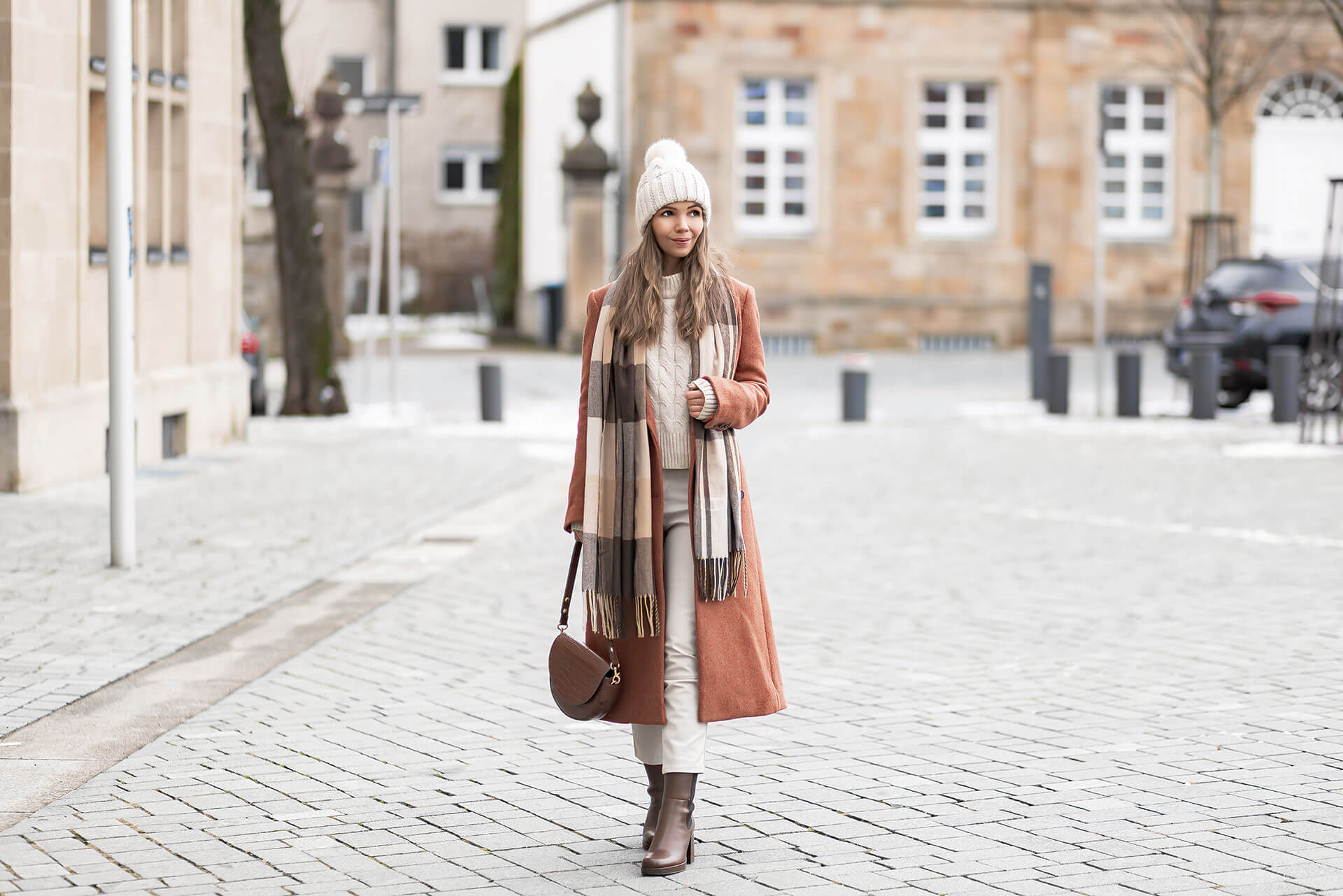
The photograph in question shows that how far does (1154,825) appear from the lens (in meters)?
5.03

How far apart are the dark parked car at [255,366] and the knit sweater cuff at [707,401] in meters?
15.2

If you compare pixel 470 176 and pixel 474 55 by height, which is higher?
pixel 474 55

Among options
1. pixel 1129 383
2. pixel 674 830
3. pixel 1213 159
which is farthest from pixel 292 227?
pixel 1213 159

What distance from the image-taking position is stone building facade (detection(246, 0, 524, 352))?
47.1 metres

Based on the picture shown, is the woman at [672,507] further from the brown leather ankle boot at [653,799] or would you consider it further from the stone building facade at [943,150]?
the stone building facade at [943,150]

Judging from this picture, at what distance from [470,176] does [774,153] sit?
17.6 m

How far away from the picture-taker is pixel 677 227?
15.6 feet

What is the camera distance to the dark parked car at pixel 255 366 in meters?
19.5

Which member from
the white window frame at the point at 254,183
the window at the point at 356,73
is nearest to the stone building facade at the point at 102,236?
the white window frame at the point at 254,183

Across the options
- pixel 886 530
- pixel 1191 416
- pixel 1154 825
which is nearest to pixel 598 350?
pixel 1154 825

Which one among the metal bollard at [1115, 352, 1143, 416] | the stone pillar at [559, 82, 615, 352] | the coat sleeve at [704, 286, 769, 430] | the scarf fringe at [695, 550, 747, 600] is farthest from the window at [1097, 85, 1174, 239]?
Result: the scarf fringe at [695, 550, 747, 600]

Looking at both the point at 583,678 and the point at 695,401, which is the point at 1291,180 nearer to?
the point at 695,401

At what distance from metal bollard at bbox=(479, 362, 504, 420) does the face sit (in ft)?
46.0

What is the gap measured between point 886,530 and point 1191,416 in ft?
27.2
